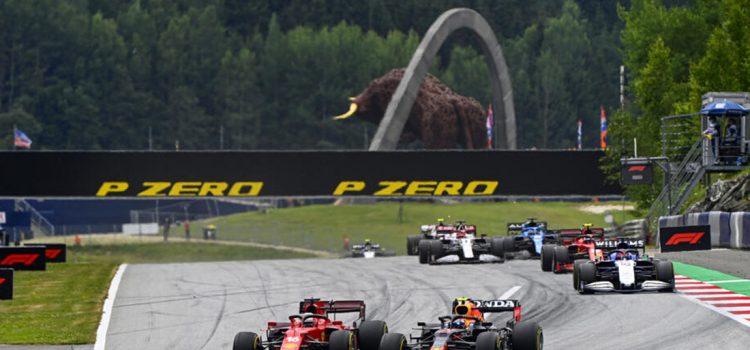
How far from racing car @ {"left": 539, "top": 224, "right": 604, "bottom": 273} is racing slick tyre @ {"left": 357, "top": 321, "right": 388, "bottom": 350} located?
1350cm

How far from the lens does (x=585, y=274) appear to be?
1112 inches

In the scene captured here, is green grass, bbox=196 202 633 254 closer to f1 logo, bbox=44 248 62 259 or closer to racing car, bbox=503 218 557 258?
f1 logo, bbox=44 248 62 259

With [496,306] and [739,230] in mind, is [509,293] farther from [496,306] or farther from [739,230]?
[739,230]

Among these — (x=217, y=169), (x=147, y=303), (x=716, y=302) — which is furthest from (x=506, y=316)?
(x=217, y=169)

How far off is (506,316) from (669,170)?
23.3 m

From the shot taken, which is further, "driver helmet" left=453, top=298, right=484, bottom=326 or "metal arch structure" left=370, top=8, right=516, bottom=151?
"metal arch structure" left=370, top=8, right=516, bottom=151

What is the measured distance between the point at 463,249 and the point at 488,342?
21088 mm

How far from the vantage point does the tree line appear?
443 feet

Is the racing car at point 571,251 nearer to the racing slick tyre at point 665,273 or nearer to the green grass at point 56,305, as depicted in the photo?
the racing slick tyre at point 665,273

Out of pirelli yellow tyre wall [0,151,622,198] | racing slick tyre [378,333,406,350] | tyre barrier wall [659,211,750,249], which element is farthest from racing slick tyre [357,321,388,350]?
pirelli yellow tyre wall [0,151,622,198]

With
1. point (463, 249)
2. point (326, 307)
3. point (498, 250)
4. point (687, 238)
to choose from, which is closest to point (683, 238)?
point (687, 238)

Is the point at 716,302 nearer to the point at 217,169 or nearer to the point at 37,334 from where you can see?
the point at 37,334

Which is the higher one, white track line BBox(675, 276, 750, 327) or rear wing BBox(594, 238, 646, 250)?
rear wing BBox(594, 238, 646, 250)

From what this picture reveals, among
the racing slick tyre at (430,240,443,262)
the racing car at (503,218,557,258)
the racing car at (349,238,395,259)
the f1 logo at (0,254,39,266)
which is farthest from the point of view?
the racing car at (349,238,395,259)
